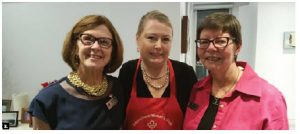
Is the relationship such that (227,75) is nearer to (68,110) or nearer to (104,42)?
(104,42)

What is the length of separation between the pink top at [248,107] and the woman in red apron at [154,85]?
73 mm

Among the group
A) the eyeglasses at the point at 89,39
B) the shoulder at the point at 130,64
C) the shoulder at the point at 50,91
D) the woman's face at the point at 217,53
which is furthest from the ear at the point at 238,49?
the shoulder at the point at 50,91

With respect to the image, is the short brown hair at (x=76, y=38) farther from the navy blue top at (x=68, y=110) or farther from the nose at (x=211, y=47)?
the nose at (x=211, y=47)

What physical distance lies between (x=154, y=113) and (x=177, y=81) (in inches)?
6.0

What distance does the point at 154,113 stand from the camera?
1042 millimetres

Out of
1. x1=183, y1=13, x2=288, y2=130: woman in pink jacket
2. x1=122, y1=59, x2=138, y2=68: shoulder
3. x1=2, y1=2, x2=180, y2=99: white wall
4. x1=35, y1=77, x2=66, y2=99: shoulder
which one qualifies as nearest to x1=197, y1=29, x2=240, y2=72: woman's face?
x1=183, y1=13, x2=288, y2=130: woman in pink jacket

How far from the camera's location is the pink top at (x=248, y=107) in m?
0.91

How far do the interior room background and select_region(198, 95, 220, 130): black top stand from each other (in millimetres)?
160

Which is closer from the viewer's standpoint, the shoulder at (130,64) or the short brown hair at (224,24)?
the short brown hair at (224,24)

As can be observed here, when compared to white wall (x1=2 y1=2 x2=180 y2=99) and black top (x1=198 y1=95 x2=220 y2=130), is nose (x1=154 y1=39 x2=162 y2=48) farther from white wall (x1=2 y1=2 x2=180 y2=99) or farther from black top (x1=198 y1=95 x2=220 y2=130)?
black top (x1=198 y1=95 x2=220 y2=130)

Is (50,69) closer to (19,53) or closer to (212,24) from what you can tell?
(19,53)

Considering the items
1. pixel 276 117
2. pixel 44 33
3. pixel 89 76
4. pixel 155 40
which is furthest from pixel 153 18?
pixel 276 117

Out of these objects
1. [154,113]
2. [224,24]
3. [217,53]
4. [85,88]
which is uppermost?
[224,24]

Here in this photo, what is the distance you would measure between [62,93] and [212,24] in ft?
1.91
